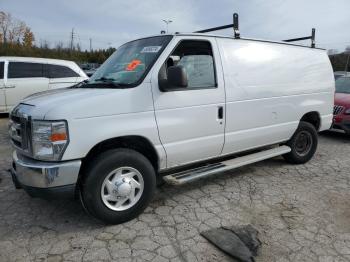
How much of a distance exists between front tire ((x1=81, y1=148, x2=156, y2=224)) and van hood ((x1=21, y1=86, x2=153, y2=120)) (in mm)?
470

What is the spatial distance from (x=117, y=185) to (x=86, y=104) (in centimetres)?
93

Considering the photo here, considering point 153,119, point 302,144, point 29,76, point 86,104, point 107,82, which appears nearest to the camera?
point 86,104

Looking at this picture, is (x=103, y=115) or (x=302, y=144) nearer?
(x=103, y=115)

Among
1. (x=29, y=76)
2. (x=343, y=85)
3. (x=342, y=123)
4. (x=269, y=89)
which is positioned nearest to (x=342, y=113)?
(x=342, y=123)

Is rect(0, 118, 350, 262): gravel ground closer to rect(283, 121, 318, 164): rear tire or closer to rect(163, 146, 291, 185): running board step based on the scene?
rect(163, 146, 291, 185): running board step

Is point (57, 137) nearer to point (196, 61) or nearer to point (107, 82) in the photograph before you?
point (107, 82)

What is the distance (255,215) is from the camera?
12.2 feet

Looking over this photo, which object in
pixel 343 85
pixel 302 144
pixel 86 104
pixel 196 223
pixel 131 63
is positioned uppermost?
pixel 131 63

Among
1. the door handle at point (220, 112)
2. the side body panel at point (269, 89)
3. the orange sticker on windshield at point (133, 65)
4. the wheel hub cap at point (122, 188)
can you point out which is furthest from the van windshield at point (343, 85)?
the wheel hub cap at point (122, 188)

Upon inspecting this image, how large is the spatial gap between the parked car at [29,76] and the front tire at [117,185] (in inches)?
268

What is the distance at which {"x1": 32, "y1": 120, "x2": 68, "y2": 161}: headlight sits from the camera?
2.98 meters

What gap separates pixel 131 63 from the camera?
12.6 feet

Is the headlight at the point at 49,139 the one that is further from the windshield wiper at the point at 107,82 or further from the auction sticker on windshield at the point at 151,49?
the auction sticker on windshield at the point at 151,49

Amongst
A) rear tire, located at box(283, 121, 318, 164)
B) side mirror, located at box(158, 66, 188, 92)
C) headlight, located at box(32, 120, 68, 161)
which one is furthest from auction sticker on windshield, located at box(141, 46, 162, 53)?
rear tire, located at box(283, 121, 318, 164)
